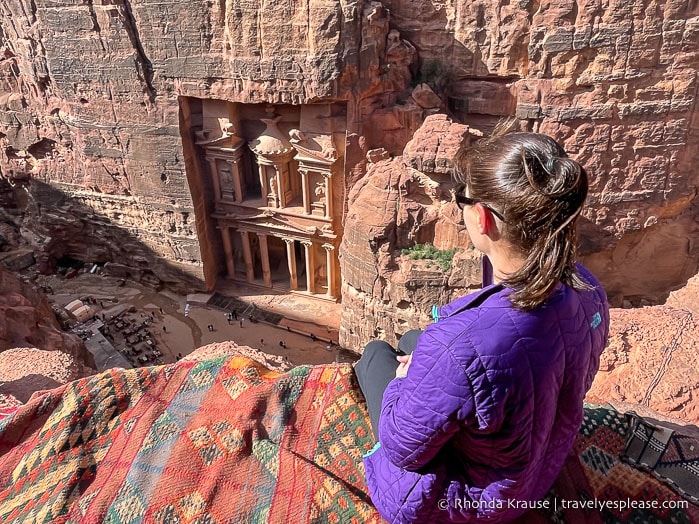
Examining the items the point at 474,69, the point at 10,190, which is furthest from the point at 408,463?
the point at 10,190

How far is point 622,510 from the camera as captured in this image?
3.07m

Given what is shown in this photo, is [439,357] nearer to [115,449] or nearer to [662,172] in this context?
[115,449]

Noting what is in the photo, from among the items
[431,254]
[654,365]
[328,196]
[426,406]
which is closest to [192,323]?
[328,196]

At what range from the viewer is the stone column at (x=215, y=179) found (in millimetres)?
16031

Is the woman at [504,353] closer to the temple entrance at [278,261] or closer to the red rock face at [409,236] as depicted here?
the red rock face at [409,236]

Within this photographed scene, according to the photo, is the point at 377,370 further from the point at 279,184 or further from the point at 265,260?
the point at 265,260

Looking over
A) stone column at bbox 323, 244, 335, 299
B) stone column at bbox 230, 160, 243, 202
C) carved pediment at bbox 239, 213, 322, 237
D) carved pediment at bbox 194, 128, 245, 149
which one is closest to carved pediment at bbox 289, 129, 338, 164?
carved pediment at bbox 194, 128, 245, 149

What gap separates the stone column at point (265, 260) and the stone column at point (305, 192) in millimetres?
2142

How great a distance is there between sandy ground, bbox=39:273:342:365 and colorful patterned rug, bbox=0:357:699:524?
10.8 meters

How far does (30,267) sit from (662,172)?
2220 cm

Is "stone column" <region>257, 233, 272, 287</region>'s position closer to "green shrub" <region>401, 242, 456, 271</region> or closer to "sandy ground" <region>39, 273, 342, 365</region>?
"sandy ground" <region>39, 273, 342, 365</region>

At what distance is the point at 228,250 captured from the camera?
1767 cm

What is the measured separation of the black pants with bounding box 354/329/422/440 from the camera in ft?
10.2

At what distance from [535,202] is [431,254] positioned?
9789mm
